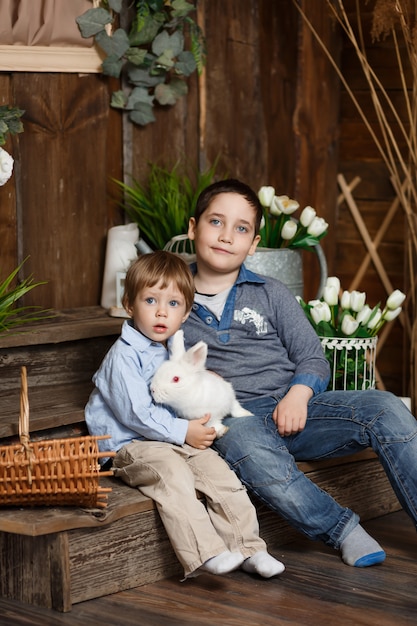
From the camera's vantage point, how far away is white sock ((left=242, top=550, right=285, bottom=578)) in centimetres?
215

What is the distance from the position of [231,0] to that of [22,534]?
2187 mm

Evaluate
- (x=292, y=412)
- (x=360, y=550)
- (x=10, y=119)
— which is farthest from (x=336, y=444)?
(x=10, y=119)

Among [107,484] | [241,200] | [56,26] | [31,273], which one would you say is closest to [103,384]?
[107,484]

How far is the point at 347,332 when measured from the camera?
A: 271 centimetres

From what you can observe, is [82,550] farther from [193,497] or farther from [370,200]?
[370,200]

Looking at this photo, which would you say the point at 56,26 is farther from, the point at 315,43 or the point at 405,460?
the point at 405,460

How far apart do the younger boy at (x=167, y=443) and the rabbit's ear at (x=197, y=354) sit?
0.08 metres

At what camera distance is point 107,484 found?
88.7 inches

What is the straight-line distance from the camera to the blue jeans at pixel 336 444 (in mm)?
2266

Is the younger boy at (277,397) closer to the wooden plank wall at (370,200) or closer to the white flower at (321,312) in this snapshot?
the white flower at (321,312)

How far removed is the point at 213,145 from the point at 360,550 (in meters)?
1.70

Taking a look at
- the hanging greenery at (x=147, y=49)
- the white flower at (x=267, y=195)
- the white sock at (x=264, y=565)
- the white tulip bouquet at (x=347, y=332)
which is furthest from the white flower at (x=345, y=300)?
the hanging greenery at (x=147, y=49)

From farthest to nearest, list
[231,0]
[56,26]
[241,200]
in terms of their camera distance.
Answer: [231,0] → [56,26] → [241,200]

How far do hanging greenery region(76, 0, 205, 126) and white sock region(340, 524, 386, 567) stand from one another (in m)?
1.57
